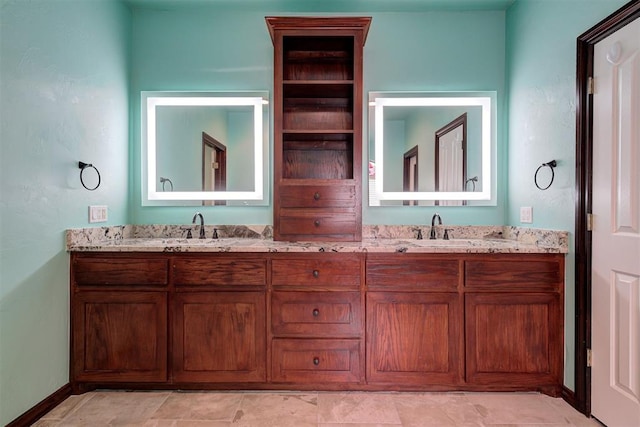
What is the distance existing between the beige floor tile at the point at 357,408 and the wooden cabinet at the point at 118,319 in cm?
97

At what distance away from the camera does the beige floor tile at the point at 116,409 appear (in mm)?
1824

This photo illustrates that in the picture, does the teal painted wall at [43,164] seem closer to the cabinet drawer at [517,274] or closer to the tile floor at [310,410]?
the tile floor at [310,410]

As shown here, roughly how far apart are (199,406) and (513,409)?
1.75 m

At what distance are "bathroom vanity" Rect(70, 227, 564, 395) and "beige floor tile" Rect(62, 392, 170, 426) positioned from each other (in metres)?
0.09

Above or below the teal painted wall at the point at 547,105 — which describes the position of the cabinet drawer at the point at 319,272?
below

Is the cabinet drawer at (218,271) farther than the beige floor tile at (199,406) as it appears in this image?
Yes

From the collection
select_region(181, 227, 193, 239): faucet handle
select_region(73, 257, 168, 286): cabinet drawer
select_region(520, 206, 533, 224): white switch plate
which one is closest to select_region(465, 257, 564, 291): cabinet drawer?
select_region(520, 206, 533, 224): white switch plate

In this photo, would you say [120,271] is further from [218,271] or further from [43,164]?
[43,164]

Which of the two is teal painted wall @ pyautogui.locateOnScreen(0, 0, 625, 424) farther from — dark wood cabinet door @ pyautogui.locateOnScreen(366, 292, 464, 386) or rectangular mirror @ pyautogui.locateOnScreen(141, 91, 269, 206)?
dark wood cabinet door @ pyautogui.locateOnScreen(366, 292, 464, 386)

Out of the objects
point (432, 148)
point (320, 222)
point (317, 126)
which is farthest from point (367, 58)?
point (320, 222)

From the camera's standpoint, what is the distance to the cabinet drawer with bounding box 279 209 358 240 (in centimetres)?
232

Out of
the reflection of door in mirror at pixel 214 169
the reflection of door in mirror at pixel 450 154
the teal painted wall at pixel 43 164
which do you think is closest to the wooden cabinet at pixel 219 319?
the teal painted wall at pixel 43 164

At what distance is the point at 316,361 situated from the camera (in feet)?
6.69

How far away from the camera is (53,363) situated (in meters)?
1.94
